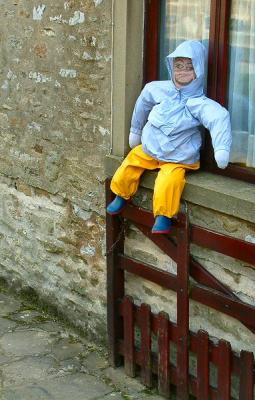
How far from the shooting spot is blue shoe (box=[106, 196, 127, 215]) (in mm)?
4457

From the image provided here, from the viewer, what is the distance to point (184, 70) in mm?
3975

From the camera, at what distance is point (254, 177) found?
158 inches

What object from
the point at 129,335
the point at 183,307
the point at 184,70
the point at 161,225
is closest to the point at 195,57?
the point at 184,70

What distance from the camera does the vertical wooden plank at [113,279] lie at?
4.64m

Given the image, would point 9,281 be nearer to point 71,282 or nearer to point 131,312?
point 71,282

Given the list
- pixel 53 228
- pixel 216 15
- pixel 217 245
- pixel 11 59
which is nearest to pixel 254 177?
pixel 217 245

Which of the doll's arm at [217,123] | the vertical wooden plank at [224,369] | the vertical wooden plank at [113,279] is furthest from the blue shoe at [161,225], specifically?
the vertical wooden plank at [224,369]

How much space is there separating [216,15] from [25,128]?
2.00 metres

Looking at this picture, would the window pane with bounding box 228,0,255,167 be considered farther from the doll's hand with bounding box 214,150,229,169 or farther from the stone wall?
the stone wall

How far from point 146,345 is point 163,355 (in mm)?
156

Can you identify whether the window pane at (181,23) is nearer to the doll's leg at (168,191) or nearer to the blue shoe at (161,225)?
the doll's leg at (168,191)

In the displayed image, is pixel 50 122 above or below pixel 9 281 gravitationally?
above

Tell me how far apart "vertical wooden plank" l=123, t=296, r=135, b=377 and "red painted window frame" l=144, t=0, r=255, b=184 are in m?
1.02

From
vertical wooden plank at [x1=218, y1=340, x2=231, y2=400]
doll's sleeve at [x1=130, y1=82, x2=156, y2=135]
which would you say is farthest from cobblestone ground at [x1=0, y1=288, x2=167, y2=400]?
doll's sleeve at [x1=130, y1=82, x2=156, y2=135]
